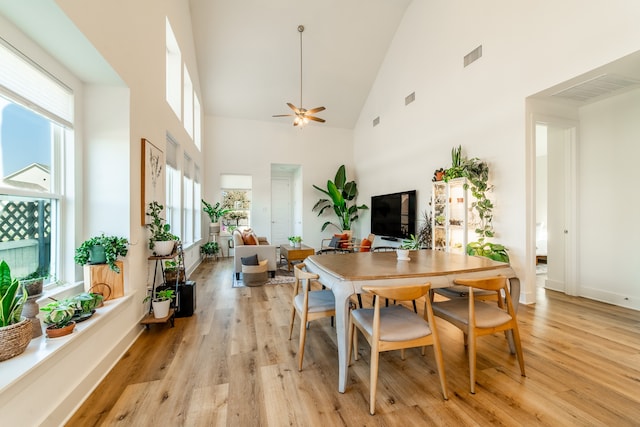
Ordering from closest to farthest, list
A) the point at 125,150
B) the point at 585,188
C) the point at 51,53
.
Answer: the point at 51,53 < the point at 125,150 < the point at 585,188

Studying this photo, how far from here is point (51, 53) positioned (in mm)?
1871

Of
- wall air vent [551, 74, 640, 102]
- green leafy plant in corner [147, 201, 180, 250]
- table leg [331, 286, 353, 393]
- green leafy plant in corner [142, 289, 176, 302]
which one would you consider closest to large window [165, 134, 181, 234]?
green leafy plant in corner [147, 201, 180, 250]

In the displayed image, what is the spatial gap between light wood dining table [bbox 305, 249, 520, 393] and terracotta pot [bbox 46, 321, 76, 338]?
5.32ft

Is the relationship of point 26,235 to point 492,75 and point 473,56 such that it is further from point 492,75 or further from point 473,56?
point 473,56

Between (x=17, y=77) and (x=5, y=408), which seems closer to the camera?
(x=5, y=408)

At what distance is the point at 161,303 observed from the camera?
2.72m

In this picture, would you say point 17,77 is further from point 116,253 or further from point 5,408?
point 5,408

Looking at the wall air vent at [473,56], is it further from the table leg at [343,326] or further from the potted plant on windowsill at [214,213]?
the potted plant on windowsill at [214,213]

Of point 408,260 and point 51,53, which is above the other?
point 51,53

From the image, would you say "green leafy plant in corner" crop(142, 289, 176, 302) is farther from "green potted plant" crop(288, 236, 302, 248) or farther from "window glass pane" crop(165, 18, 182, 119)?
"green potted plant" crop(288, 236, 302, 248)

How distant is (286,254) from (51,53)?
436cm

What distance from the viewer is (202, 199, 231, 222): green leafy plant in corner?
702 centimetres

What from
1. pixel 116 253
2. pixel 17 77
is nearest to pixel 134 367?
pixel 116 253

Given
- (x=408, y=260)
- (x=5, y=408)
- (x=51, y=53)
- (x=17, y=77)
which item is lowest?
(x=5, y=408)
